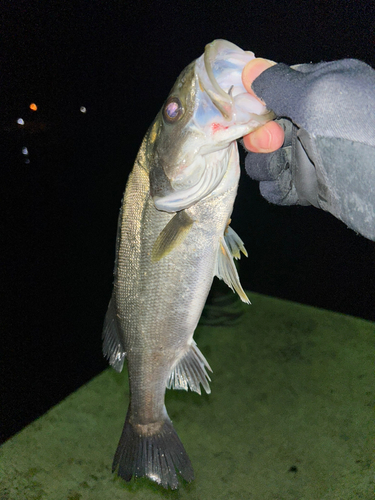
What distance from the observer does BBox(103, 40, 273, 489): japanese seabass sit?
1118 mm

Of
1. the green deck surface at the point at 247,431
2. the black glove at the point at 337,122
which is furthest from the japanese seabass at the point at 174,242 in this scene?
the green deck surface at the point at 247,431

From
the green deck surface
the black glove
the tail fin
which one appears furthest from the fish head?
the green deck surface

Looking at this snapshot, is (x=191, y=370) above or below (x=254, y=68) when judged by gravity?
below

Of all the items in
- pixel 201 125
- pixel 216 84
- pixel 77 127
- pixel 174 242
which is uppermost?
pixel 216 84

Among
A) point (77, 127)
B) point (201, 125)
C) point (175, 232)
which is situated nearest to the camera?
point (201, 125)

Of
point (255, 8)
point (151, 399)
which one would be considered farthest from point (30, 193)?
point (255, 8)

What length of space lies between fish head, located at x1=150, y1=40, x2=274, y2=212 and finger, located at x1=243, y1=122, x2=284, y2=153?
7 centimetres

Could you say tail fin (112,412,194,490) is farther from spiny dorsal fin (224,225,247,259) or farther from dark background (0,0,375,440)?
dark background (0,0,375,440)

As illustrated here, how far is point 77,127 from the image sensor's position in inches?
95.0

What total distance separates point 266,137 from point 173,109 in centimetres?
31

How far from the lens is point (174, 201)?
4.17 feet

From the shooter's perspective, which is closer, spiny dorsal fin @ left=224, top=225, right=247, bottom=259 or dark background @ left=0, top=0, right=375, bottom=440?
spiny dorsal fin @ left=224, top=225, right=247, bottom=259

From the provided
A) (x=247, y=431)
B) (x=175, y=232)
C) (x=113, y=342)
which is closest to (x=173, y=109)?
(x=175, y=232)

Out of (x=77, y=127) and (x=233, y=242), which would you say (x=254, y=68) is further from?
(x=77, y=127)
